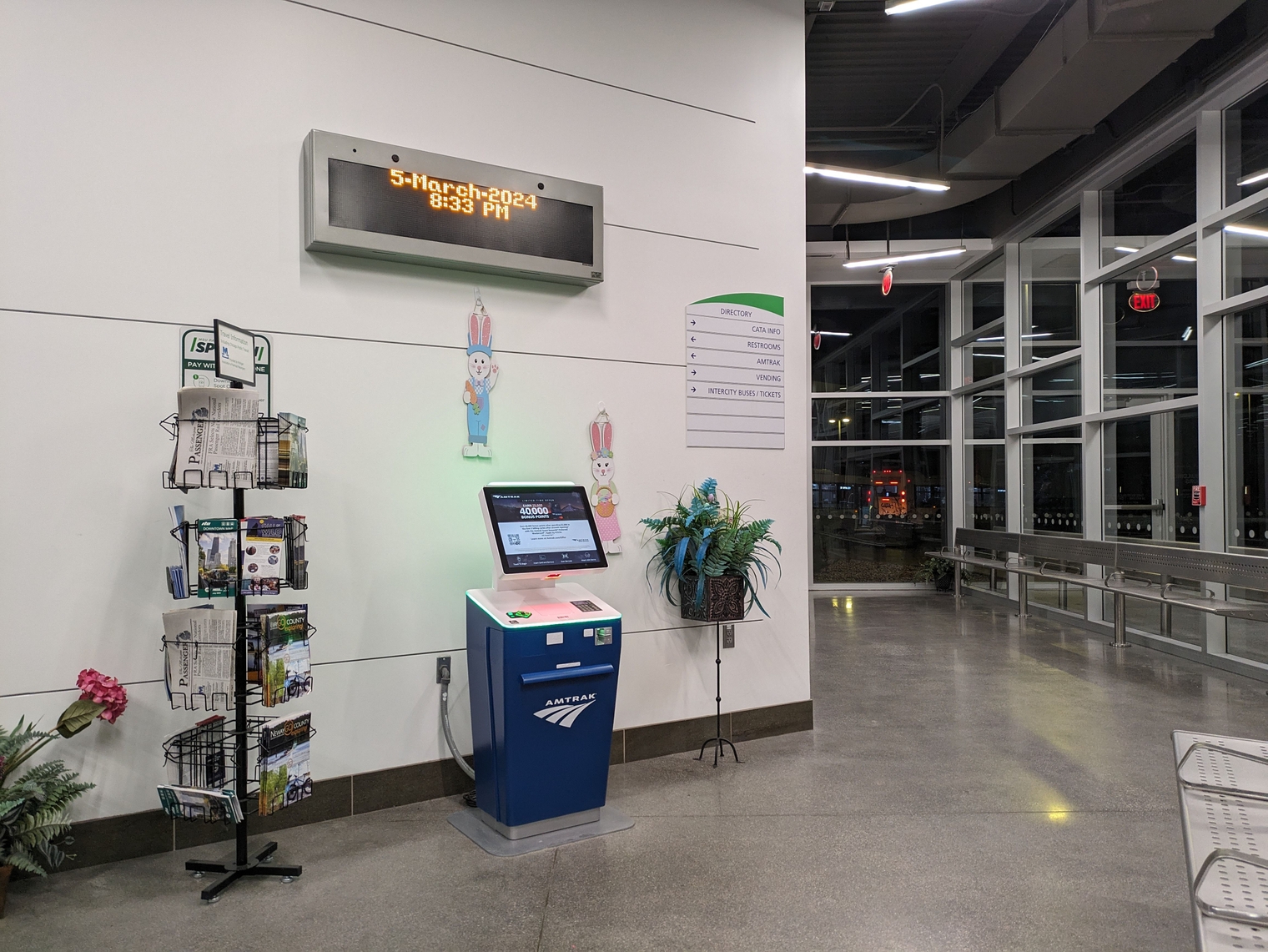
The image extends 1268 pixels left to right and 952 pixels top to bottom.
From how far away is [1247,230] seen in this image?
599 centimetres

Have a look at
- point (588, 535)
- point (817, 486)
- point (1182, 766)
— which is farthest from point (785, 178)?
point (817, 486)

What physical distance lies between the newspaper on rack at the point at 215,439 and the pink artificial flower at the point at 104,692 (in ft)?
2.59

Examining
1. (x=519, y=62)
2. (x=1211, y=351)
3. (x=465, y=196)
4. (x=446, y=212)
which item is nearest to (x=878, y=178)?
(x=1211, y=351)

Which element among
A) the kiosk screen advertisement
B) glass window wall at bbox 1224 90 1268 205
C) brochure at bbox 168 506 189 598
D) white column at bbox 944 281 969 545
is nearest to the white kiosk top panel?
the kiosk screen advertisement

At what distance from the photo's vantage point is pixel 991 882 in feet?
9.59

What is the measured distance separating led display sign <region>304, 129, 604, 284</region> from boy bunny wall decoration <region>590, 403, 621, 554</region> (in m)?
0.72

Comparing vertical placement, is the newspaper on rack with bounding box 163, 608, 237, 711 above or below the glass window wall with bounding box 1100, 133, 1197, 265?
below

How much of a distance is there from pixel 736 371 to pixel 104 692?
129 inches

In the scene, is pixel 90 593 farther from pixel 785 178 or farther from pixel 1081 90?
pixel 1081 90

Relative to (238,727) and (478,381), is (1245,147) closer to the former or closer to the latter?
(478,381)

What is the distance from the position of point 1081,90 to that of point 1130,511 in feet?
11.7

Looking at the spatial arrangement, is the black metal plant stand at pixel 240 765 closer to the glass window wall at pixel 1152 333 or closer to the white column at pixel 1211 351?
the white column at pixel 1211 351

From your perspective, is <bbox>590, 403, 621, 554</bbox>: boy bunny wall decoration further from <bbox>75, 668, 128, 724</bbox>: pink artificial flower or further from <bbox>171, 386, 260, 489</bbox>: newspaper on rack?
<bbox>75, 668, 128, 724</bbox>: pink artificial flower

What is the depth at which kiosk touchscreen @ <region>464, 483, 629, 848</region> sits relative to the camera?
324cm
